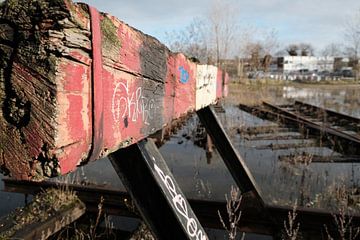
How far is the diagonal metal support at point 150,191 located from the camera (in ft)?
4.60

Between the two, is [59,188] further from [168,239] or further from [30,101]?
[30,101]

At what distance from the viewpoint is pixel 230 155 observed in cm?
396

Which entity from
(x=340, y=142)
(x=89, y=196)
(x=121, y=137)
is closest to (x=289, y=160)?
(x=340, y=142)

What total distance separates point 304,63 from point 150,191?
313ft

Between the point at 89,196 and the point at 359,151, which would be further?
the point at 359,151

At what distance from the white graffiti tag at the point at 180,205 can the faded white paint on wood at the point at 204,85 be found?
102 centimetres

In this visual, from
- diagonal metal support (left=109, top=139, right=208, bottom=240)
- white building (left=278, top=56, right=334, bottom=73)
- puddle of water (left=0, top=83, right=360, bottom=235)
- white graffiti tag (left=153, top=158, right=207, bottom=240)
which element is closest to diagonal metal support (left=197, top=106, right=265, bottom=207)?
puddle of water (left=0, top=83, right=360, bottom=235)

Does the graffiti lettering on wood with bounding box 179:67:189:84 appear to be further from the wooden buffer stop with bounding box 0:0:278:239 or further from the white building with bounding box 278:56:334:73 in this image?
the white building with bounding box 278:56:334:73

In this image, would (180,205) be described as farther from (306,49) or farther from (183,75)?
(306,49)

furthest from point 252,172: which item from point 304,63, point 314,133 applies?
point 304,63

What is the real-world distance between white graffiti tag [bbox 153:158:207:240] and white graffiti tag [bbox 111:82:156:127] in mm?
292

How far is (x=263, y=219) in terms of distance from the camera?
3.92 meters

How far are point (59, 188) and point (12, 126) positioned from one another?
150 inches

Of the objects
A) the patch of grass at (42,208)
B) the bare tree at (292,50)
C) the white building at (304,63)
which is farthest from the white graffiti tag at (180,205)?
the bare tree at (292,50)
